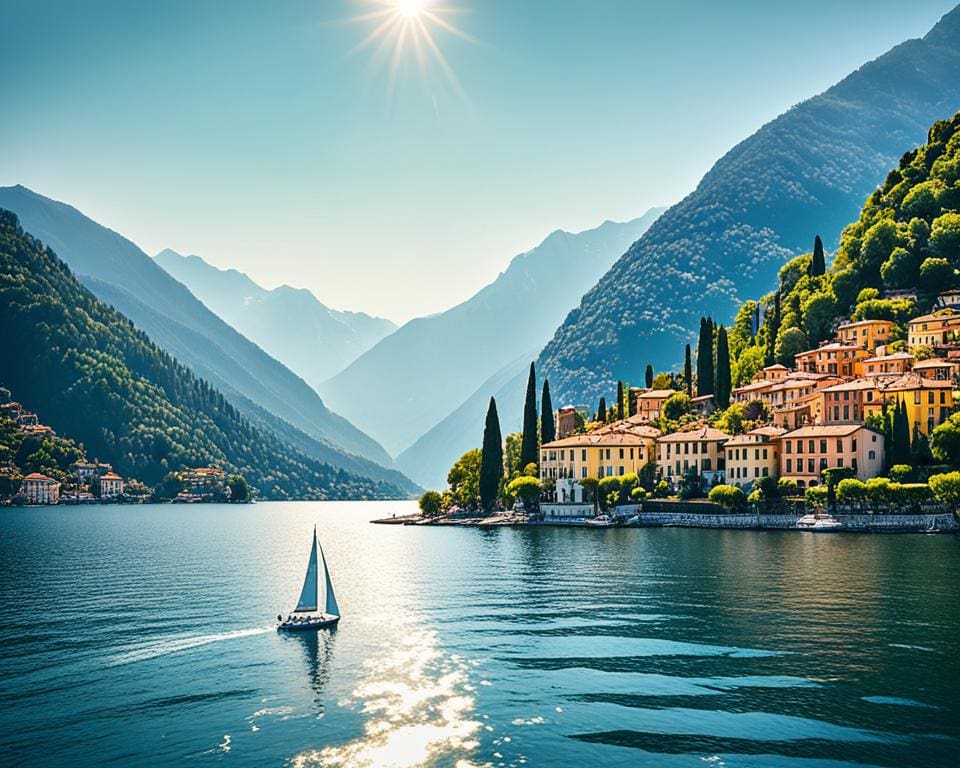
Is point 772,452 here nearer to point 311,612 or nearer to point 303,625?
point 311,612

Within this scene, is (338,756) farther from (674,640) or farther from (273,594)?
(273,594)

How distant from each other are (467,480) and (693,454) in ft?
140

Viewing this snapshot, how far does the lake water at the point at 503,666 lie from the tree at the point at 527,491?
192 ft

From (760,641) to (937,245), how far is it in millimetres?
118040

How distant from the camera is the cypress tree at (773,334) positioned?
151625 mm

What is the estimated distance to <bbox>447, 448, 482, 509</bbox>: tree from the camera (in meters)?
147

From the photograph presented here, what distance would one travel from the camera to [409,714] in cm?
3262

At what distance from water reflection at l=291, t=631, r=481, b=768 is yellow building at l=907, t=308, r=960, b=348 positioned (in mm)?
103907

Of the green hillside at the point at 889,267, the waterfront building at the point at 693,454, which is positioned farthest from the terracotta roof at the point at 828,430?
the green hillside at the point at 889,267

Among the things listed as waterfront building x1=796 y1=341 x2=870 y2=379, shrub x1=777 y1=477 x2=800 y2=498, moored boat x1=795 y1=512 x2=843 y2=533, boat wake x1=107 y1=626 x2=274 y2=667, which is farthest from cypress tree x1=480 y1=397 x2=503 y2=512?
boat wake x1=107 y1=626 x2=274 y2=667

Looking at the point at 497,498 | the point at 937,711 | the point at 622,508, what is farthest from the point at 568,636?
the point at 497,498

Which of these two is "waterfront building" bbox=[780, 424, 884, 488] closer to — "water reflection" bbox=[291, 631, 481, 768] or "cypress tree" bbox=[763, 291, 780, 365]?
"cypress tree" bbox=[763, 291, 780, 365]

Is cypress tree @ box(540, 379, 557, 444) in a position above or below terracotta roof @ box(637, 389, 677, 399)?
below

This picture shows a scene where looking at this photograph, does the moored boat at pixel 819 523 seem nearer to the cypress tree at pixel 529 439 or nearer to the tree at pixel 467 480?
the cypress tree at pixel 529 439
